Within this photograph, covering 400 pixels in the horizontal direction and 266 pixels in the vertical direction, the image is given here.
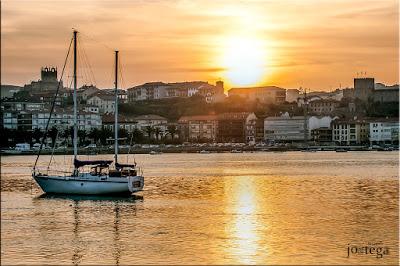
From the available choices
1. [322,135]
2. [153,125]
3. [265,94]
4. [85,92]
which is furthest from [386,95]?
[85,92]

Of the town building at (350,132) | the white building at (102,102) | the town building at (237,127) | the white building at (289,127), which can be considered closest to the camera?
the town building at (350,132)

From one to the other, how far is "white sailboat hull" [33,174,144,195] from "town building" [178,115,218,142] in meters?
73.0

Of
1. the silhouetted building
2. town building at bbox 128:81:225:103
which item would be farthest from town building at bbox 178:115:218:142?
A: the silhouetted building

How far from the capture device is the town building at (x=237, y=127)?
97000mm

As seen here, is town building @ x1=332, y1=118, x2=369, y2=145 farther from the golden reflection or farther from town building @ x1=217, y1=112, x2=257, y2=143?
the golden reflection

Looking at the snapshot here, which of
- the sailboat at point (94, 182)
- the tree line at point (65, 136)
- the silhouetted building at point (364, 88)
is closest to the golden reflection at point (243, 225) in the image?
the sailboat at point (94, 182)

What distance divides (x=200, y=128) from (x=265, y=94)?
2658 cm

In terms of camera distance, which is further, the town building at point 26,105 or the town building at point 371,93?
the town building at point 371,93

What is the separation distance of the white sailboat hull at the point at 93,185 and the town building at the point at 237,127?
239ft

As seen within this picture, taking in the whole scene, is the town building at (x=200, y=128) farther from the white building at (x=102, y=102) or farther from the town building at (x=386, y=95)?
the town building at (x=386, y=95)

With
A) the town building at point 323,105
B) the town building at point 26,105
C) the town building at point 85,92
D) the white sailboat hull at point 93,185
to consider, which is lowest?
the white sailboat hull at point 93,185

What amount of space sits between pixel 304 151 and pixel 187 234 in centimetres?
7364

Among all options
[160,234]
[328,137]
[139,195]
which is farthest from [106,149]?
[160,234]

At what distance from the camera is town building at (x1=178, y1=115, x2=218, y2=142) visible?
9738cm
